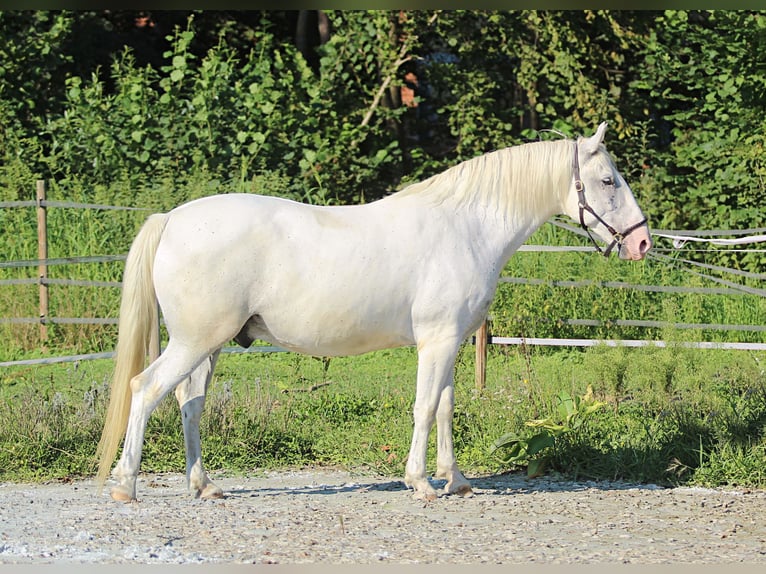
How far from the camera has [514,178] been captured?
20.5ft

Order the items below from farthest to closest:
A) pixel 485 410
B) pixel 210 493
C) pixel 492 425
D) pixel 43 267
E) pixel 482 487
Answer: pixel 43 267
pixel 485 410
pixel 492 425
pixel 482 487
pixel 210 493

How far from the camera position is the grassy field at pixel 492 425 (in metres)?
6.58

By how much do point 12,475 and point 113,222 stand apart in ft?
18.5

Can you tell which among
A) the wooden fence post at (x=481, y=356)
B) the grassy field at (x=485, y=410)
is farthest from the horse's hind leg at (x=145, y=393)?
the wooden fence post at (x=481, y=356)

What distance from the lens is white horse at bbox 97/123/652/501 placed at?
5695 mm

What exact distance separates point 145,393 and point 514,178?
2.41 meters

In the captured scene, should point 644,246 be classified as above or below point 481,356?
above

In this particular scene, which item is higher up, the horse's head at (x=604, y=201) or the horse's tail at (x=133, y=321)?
the horse's head at (x=604, y=201)

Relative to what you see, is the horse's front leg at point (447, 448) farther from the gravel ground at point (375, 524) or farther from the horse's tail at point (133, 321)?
the horse's tail at point (133, 321)

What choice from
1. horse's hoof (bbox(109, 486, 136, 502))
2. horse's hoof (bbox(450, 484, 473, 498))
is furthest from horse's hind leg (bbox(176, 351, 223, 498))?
horse's hoof (bbox(450, 484, 473, 498))

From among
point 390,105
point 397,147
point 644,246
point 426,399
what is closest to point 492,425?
point 426,399

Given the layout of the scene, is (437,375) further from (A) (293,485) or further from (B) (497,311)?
(B) (497,311)

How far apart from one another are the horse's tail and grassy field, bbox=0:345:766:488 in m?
1.05

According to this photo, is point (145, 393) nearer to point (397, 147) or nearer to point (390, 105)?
point (397, 147)
